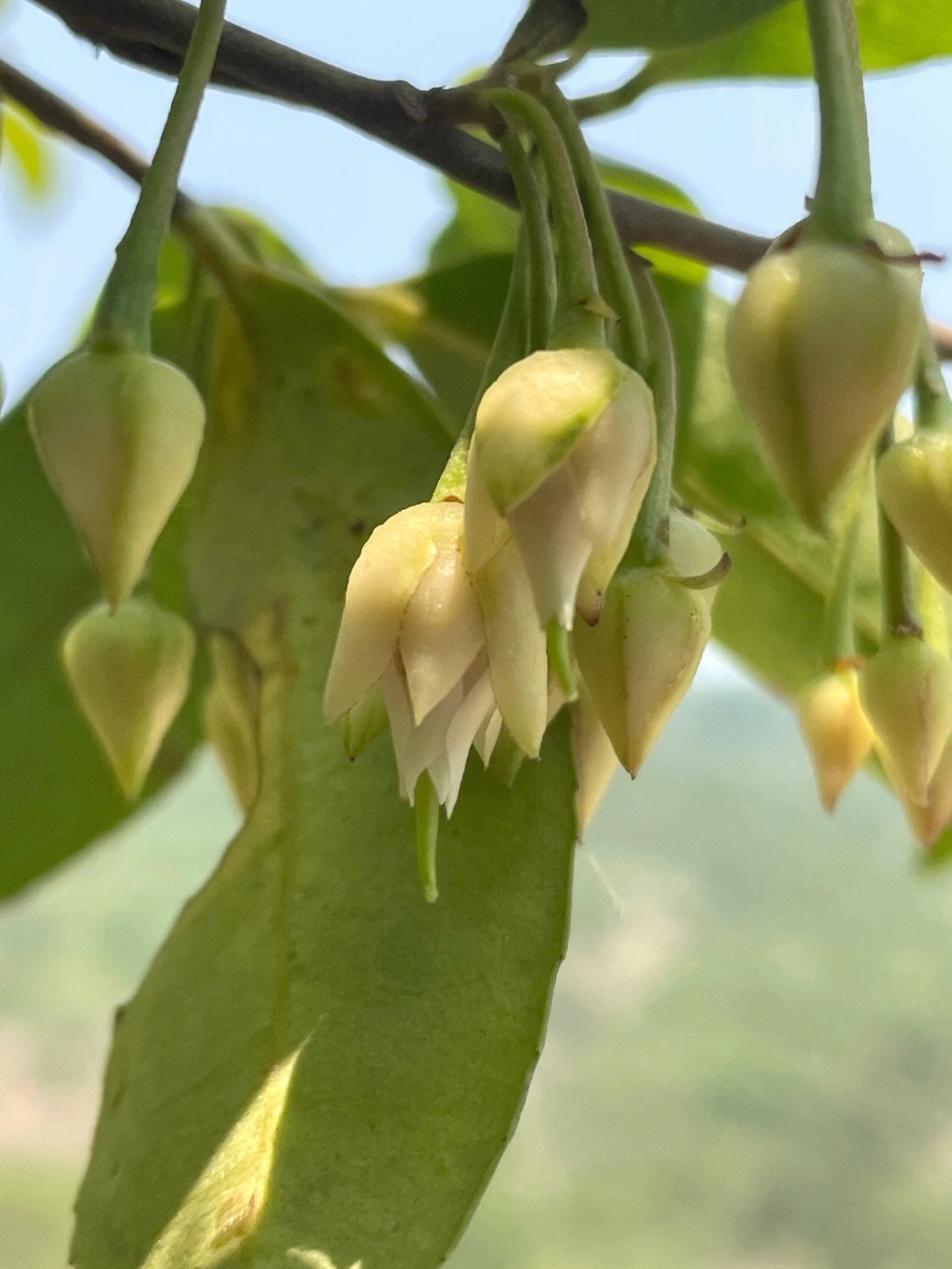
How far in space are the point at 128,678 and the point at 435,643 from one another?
0.19m

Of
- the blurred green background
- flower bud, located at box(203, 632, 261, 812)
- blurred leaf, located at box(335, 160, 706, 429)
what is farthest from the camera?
the blurred green background

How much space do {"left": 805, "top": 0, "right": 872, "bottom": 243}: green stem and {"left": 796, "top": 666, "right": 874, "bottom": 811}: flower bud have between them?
27 centimetres

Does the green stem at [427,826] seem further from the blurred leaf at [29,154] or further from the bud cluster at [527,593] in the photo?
the blurred leaf at [29,154]

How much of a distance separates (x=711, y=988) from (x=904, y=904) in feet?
0.73

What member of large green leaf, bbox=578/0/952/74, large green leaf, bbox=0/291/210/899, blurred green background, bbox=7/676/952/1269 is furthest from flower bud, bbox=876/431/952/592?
blurred green background, bbox=7/676/952/1269

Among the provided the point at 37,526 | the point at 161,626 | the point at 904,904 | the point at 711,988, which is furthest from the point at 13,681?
the point at 904,904

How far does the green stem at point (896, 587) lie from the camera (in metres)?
0.52

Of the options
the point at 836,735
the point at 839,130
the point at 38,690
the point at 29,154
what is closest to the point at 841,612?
the point at 836,735

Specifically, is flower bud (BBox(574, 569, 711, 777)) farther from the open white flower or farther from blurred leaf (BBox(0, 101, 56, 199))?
blurred leaf (BBox(0, 101, 56, 199))

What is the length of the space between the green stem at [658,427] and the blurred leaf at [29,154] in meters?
0.61

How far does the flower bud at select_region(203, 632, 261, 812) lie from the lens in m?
0.58

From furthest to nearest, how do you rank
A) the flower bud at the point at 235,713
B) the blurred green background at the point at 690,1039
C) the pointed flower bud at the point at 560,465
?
the blurred green background at the point at 690,1039, the flower bud at the point at 235,713, the pointed flower bud at the point at 560,465

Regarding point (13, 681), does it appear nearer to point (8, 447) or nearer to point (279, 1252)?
point (8, 447)

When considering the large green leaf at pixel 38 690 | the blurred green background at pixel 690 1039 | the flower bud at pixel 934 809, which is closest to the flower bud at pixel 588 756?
the flower bud at pixel 934 809
